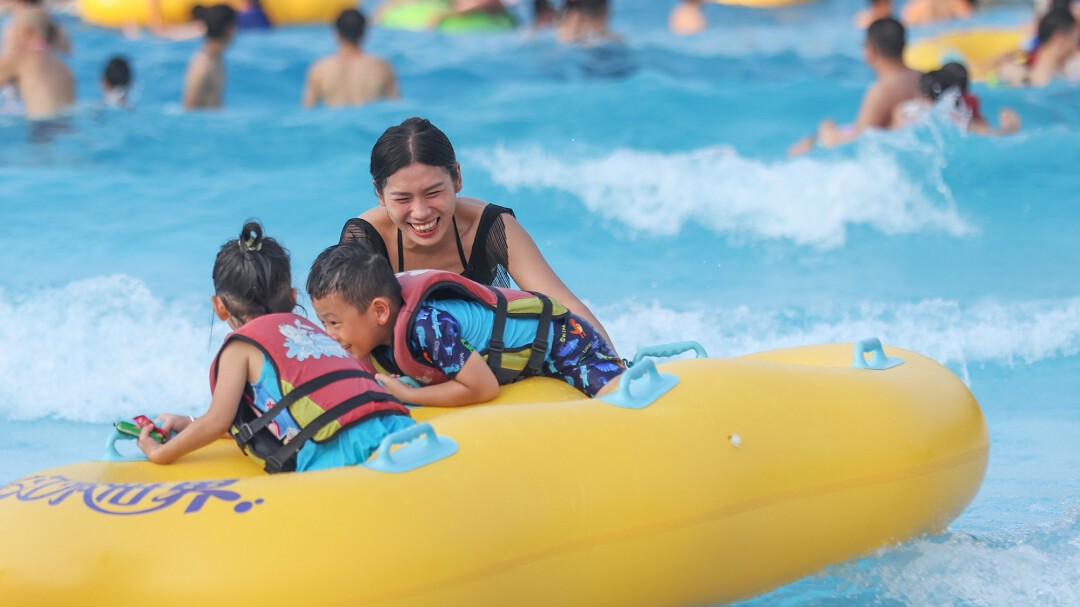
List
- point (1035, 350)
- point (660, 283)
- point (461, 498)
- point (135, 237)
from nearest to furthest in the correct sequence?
point (461, 498) < point (1035, 350) < point (660, 283) < point (135, 237)

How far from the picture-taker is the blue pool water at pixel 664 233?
445 cm

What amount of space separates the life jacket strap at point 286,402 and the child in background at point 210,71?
738 cm

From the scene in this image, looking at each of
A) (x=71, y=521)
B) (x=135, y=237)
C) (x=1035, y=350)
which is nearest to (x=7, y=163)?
(x=135, y=237)

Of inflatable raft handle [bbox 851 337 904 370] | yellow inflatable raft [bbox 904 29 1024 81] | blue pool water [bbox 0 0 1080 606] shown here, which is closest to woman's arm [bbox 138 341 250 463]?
blue pool water [bbox 0 0 1080 606]

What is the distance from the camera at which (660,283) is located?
6.73 meters

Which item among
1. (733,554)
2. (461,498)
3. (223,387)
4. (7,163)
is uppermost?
(7,163)

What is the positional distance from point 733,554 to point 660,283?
3.87 metres

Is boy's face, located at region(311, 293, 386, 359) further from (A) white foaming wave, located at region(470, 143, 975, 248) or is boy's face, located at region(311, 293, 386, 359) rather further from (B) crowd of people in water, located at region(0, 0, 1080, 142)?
(B) crowd of people in water, located at region(0, 0, 1080, 142)

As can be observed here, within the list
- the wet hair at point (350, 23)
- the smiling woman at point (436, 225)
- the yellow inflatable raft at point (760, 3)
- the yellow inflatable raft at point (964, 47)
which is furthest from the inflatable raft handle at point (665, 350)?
the yellow inflatable raft at point (760, 3)

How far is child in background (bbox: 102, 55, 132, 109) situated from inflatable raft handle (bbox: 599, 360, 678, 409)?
7.49 meters

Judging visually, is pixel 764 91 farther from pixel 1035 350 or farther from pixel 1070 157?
pixel 1035 350

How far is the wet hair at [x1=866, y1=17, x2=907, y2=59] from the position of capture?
7.54 meters

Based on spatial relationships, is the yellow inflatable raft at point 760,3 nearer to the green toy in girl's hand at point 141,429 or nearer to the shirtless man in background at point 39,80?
the shirtless man in background at point 39,80

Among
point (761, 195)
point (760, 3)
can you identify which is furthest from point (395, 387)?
point (760, 3)
